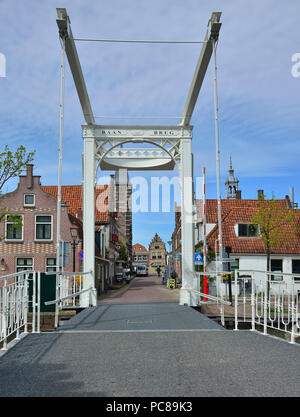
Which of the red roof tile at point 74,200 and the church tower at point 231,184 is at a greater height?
the church tower at point 231,184

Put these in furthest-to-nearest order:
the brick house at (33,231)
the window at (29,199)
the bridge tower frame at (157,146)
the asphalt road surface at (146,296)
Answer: the window at (29,199)
the brick house at (33,231)
the asphalt road surface at (146,296)
the bridge tower frame at (157,146)

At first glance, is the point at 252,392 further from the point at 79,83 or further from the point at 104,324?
the point at 79,83

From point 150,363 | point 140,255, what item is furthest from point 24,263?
point 140,255

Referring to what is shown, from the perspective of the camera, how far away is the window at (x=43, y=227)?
24.9 metres

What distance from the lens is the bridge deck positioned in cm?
373

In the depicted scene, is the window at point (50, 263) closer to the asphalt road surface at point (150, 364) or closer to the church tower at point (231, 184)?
the asphalt road surface at point (150, 364)

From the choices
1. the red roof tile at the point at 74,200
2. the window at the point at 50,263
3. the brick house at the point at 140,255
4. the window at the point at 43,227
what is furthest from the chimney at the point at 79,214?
the brick house at the point at 140,255

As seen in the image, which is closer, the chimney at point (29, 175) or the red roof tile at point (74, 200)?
the chimney at point (29, 175)

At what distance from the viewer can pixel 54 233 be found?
24828 millimetres

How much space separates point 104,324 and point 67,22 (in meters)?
6.45

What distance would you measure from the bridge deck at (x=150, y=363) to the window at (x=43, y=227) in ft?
58.8

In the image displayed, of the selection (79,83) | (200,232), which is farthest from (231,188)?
(79,83)

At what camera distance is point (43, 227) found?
2505 centimetres

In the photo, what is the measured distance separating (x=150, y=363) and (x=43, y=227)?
2123 cm
